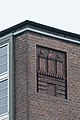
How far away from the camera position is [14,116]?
47125 millimetres

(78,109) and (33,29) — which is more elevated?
(33,29)

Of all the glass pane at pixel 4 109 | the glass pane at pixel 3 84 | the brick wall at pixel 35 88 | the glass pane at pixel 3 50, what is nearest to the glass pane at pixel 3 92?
the glass pane at pixel 3 84

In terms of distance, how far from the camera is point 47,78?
48.2m

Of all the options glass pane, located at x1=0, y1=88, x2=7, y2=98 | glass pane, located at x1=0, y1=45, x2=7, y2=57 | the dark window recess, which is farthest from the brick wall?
glass pane, located at x1=0, y1=88, x2=7, y2=98

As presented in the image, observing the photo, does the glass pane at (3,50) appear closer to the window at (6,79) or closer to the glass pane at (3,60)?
the window at (6,79)

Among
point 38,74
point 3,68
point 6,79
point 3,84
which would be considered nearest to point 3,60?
point 3,68

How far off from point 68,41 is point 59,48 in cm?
87

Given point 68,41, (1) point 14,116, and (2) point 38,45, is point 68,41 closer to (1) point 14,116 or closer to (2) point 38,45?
(2) point 38,45

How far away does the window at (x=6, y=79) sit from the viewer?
156ft

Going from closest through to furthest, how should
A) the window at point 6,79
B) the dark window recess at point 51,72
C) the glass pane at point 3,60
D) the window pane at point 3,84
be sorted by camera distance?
the window at point 6,79 → the dark window recess at point 51,72 → the window pane at point 3,84 → the glass pane at point 3,60

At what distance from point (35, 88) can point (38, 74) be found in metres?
0.90

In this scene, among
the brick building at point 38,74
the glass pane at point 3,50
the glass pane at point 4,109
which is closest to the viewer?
the brick building at point 38,74

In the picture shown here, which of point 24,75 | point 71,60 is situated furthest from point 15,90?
point 71,60

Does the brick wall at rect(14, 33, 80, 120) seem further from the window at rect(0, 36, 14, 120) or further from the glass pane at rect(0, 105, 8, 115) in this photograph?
the glass pane at rect(0, 105, 8, 115)
